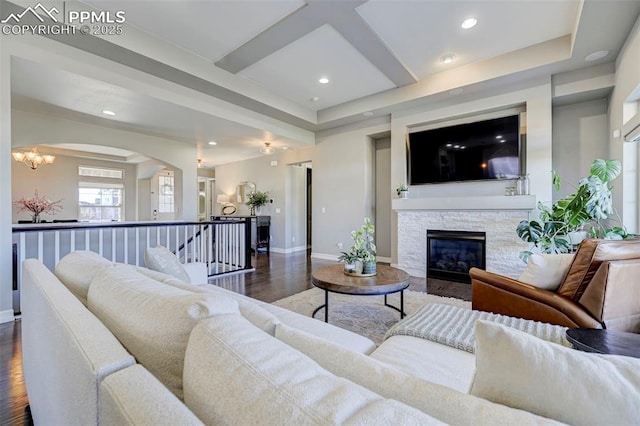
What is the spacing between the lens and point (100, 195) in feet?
27.6

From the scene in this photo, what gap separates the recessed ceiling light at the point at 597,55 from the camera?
326 cm

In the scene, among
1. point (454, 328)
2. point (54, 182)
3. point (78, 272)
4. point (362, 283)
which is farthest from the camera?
point (54, 182)

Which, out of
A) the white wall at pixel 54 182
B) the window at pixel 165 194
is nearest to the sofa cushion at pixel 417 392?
the white wall at pixel 54 182

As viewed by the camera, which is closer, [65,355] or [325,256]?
[65,355]

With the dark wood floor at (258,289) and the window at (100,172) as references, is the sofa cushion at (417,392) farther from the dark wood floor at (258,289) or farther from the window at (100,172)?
the window at (100,172)

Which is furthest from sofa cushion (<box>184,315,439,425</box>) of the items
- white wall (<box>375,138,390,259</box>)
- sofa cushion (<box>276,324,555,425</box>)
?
white wall (<box>375,138,390,259</box>)

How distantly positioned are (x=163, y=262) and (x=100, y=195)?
830 cm

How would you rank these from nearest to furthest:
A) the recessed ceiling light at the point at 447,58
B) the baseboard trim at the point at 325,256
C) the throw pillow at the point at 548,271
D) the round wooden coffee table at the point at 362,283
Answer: the throw pillow at the point at 548,271 → the round wooden coffee table at the point at 362,283 → the recessed ceiling light at the point at 447,58 → the baseboard trim at the point at 325,256

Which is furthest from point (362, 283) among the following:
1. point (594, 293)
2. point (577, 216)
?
point (577, 216)

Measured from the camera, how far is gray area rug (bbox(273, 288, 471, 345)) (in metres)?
2.62

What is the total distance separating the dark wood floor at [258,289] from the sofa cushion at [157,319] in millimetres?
1336

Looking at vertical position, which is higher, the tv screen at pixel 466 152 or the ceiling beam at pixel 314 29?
the ceiling beam at pixel 314 29

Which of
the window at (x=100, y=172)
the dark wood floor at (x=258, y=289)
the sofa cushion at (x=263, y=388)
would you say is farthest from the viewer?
the window at (x=100, y=172)

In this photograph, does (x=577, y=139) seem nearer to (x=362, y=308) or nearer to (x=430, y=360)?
(x=362, y=308)
